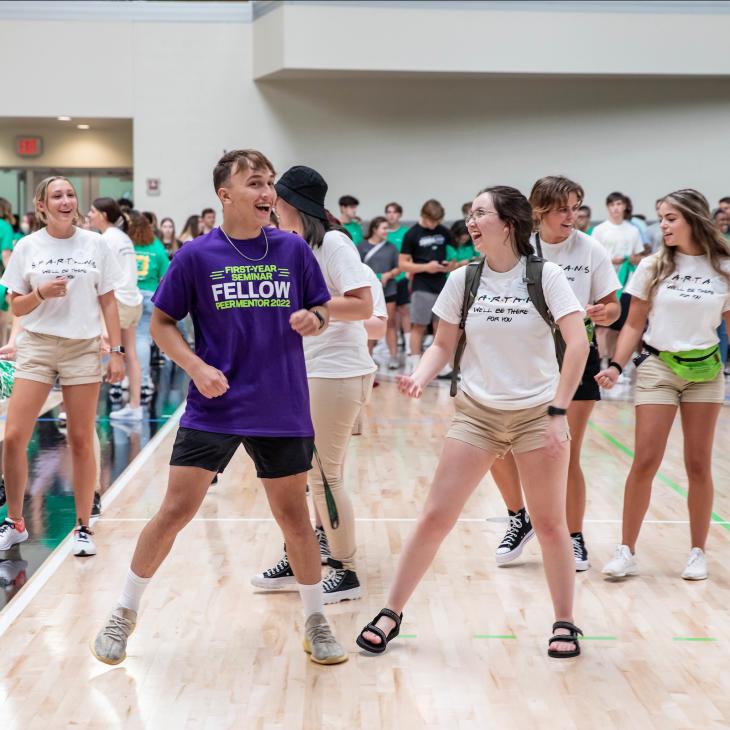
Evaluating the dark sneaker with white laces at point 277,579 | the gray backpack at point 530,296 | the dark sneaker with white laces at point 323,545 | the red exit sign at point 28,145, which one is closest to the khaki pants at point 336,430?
the dark sneaker with white laces at point 277,579

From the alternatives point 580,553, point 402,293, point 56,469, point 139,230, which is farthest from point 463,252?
point 580,553

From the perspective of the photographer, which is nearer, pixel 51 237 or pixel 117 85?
pixel 51 237

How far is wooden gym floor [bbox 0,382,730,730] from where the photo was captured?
11.5 ft

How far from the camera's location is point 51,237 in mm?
5234

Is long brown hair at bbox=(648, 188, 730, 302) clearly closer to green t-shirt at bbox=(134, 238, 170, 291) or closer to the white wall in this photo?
green t-shirt at bbox=(134, 238, 170, 291)

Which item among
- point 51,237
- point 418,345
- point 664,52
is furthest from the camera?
point 664,52

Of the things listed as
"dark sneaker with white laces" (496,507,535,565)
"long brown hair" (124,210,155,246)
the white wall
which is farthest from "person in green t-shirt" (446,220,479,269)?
"dark sneaker with white laces" (496,507,535,565)

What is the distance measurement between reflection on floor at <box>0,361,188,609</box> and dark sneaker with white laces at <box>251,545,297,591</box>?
1.05 m

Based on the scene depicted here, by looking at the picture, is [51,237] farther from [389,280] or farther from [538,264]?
[389,280]

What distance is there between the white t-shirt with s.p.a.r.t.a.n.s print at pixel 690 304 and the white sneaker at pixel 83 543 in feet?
9.24

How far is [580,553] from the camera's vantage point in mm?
5113

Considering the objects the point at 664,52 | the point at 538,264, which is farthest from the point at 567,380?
the point at 664,52

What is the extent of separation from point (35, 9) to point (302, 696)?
50.2 ft

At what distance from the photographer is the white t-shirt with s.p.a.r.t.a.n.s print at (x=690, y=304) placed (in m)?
4.83
